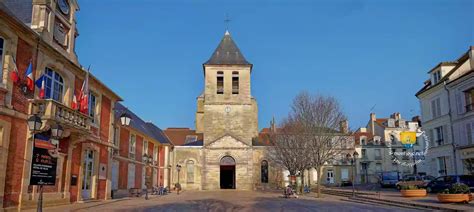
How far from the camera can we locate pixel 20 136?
14.2m

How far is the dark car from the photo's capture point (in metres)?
23.9

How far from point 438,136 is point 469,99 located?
514cm

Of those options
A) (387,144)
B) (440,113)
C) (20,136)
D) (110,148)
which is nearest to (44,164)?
(20,136)

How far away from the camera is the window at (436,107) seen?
31.9 metres

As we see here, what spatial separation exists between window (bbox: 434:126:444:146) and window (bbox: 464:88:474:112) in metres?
4.01

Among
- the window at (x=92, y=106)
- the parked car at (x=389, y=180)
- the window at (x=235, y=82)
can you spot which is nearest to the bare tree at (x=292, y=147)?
the parked car at (x=389, y=180)

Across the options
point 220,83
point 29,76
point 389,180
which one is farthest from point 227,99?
point 29,76

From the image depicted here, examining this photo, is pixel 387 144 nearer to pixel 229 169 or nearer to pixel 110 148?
pixel 229 169

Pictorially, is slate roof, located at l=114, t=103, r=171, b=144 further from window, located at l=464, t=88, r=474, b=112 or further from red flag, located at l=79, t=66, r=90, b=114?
window, located at l=464, t=88, r=474, b=112

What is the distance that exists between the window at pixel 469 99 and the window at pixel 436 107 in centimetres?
365

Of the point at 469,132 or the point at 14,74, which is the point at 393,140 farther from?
the point at 14,74

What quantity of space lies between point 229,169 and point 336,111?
20605 mm

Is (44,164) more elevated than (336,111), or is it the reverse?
(336,111)

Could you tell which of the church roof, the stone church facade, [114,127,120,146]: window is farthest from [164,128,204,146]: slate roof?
[114,127,120,146]: window
